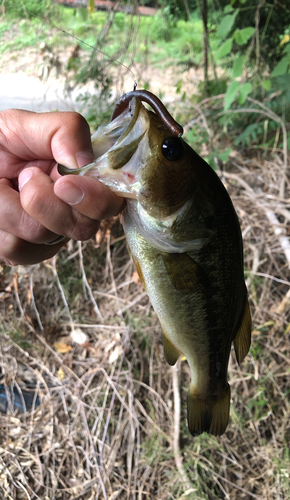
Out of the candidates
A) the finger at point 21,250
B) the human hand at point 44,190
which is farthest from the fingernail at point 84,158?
the finger at point 21,250

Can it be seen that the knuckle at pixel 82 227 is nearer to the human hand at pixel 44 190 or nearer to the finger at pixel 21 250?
the human hand at pixel 44 190

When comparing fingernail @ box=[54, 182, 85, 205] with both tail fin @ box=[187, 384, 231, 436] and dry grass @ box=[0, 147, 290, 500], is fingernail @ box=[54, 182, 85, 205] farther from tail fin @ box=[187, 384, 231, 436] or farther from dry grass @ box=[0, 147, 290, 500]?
dry grass @ box=[0, 147, 290, 500]

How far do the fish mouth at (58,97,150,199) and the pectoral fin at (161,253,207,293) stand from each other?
265mm

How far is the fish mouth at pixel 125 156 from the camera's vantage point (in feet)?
2.73

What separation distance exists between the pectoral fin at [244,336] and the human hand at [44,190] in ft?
2.15

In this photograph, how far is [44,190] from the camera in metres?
0.91

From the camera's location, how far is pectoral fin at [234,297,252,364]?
3.97 ft

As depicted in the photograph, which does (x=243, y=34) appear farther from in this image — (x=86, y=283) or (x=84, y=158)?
(x=86, y=283)

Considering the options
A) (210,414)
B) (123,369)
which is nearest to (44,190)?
(210,414)

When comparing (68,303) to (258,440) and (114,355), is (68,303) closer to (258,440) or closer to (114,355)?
(114,355)

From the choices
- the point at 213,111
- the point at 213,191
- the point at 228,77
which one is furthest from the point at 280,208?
the point at 228,77

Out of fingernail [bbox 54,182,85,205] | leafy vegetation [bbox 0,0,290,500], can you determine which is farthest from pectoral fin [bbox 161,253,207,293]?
leafy vegetation [bbox 0,0,290,500]

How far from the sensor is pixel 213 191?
0.96 m

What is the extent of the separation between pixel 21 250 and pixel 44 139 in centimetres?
41
